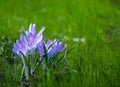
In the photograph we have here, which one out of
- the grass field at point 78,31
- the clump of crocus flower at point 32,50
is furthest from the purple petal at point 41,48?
the grass field at point 78,31

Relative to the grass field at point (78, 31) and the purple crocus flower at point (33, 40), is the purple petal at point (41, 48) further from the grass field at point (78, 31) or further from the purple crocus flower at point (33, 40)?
the grass field at point (78, 31)

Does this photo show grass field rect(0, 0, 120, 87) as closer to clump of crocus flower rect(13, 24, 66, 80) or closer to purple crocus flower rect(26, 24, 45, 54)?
clump of crocus flower rect(13, 24, 66, 80)

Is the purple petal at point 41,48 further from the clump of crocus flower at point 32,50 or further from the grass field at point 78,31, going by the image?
the grass field at point 78,31

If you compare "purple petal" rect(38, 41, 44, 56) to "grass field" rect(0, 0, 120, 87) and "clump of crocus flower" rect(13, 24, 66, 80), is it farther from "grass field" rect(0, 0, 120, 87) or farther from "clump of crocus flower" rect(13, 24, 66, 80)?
"grass field" rect(0, 0, 120, 87)

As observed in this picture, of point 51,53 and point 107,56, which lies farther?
point 107,56

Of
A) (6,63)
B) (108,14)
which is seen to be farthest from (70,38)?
(6,63)

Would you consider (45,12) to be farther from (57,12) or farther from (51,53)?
(51,53)

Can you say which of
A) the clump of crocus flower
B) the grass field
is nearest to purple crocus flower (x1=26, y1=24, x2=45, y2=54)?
the clump of crocus flower

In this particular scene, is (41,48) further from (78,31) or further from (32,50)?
(78,31)
